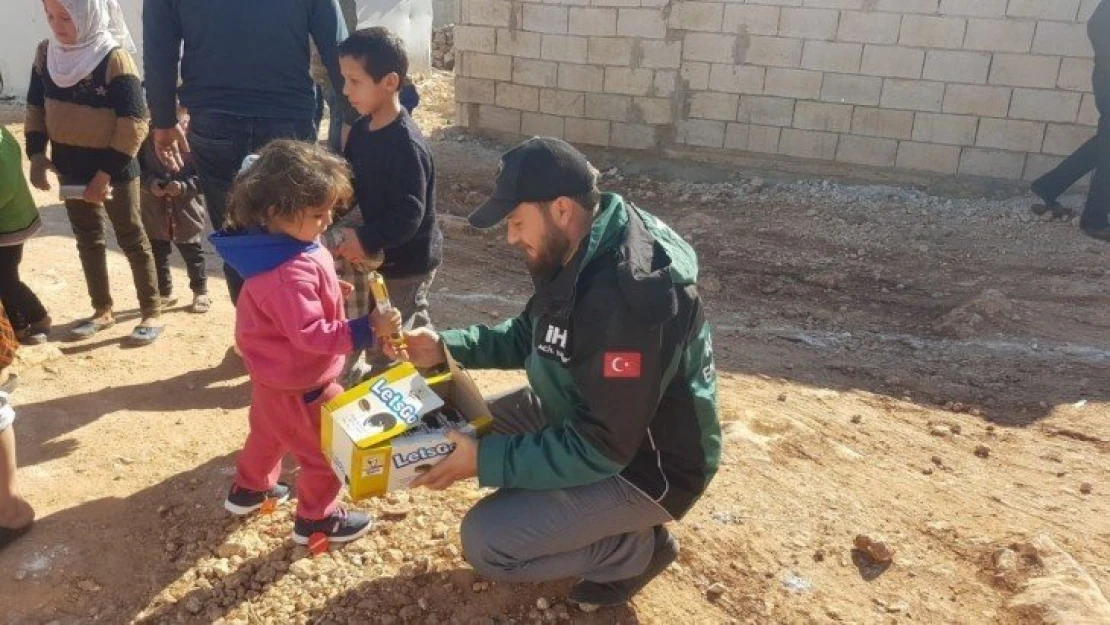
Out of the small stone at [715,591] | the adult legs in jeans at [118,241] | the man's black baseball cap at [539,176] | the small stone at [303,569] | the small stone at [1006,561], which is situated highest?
the man's black baseball cap at [539,176]

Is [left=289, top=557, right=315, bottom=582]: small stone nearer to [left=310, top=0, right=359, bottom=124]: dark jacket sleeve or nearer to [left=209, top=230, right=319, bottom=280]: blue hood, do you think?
[left=209, top=230, right=319, bottom=280]: blue hood

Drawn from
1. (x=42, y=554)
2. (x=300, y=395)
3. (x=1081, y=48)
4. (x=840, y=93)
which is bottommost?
(x=42, y=554)

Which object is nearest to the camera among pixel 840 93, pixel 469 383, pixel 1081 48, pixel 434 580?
pixel 469 383

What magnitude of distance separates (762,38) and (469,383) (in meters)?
6.19

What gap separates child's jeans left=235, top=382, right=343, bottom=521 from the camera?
2672mm

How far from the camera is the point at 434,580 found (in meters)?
2.72

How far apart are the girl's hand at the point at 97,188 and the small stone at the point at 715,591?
3153 mm

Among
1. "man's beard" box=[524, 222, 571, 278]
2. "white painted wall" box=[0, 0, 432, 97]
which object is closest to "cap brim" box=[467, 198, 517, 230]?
"man's beard" box=[524, 222, 571, 278]

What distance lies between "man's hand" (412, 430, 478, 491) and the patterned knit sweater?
252 cm

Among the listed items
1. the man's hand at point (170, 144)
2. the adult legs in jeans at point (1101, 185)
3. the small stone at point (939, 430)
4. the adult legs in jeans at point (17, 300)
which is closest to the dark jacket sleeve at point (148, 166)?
the man's hand at point (170, 144)

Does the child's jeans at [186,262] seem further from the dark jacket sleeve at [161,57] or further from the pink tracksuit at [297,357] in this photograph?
the pink tracksuit at [297,357]

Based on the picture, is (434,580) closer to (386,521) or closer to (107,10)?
(386,521)

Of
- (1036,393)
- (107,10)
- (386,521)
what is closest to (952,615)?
(386,521)

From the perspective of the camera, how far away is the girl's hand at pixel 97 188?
157 inches
